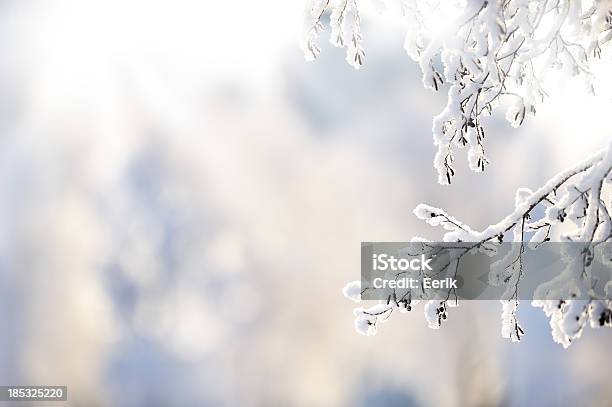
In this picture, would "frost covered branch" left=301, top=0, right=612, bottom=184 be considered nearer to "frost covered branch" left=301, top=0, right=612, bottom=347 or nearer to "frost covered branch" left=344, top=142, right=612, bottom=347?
"frost covered branch" left=301, top=0, right=612, bottom=347

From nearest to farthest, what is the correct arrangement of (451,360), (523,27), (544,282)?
(544,282) < (523,27) < (451,360)

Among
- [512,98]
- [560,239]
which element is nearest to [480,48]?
[512,98]

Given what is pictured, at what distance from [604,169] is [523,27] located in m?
1.12

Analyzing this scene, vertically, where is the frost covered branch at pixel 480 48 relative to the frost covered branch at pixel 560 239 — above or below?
above

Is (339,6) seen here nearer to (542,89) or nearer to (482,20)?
(482,20)

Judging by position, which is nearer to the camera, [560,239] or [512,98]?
[560,239]

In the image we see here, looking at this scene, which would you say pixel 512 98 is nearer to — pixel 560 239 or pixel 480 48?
pixel 480 48

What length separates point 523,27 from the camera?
3225mm

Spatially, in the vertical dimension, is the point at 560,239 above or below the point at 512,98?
below

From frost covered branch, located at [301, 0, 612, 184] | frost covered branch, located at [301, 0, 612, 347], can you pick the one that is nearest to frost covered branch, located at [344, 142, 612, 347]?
frost covered branch, located at [301, 0, 612, 347]

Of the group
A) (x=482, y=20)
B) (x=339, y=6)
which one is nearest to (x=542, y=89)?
(x=482, y=20)

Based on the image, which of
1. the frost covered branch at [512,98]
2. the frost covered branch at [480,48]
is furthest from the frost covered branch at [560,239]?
the frost covered branch at [480,48]

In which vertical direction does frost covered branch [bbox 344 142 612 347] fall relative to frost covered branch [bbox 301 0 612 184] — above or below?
below

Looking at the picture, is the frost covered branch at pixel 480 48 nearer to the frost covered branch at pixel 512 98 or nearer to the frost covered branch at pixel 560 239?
the frost covered branch at pixel 512 98
